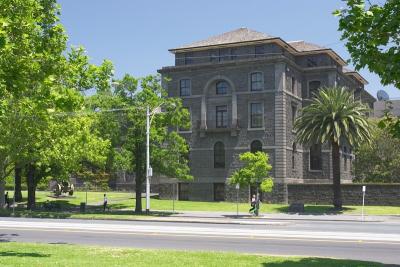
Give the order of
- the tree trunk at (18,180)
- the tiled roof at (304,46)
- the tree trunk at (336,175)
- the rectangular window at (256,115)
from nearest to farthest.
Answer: the tree trunk at (336,175) → the tree trunk at (18,180) → the rectangular window at (256,115) → the tiled roof at (304,46)

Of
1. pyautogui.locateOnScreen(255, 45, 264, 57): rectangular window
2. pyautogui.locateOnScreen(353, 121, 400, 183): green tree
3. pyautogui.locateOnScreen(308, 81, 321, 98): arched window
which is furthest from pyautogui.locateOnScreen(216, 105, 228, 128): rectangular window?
pyautogui.locateOnScreen(353, 121, 400, 183): green tree

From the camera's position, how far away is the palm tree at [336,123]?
46375 mm

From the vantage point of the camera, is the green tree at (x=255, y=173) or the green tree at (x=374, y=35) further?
the green tree at (x=255, y=173)

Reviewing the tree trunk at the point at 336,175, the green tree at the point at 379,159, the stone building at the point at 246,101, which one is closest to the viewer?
the tree trunk at the point at 336,175

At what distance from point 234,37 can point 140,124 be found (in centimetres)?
2179

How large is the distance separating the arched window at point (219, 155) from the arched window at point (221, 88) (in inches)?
211

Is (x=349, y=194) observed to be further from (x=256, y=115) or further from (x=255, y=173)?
(x=255, y=173)

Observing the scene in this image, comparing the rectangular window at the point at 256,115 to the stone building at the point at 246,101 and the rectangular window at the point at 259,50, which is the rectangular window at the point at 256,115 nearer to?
the stone building at the point at 246,101

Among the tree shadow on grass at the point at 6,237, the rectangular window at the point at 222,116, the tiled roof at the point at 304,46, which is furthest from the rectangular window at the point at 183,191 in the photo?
the tree shadow on grass at the point at 6,237

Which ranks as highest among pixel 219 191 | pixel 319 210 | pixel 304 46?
pixel 304 46

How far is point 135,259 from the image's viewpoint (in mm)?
13781

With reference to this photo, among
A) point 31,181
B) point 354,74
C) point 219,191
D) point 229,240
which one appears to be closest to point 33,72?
point 229,240

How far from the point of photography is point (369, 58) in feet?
39.0

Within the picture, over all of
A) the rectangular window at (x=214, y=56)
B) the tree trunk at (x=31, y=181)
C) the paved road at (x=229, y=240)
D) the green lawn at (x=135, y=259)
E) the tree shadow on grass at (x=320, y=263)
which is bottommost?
the paved road at (x=229, y=240)
